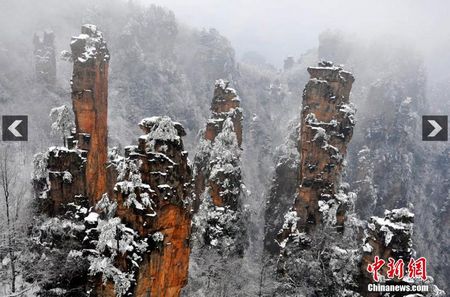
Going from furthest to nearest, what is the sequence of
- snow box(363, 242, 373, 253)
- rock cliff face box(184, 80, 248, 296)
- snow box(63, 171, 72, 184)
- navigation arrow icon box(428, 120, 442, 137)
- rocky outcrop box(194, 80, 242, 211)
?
rocky outcrop box(194, 80, 242, 211)
rock cliff face box(184, 80, 248, 296)
snow box(63, 171, 72, 184)
snow box(363, 242, 373, 253)
navigation arrow icon box(428, 120, 442, 137)

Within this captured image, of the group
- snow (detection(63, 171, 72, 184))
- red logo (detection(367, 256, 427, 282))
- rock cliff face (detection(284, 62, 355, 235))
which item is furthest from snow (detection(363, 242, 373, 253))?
snow (detection(63, 171, 72, 184))

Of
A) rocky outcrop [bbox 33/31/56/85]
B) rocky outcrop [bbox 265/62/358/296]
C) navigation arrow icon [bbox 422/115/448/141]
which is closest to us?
navigation arrow icon [bbox 422/115/448/141]

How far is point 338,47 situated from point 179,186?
116213 mm

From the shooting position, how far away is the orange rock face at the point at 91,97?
108ft

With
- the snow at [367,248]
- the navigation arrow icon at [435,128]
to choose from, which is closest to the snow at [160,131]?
the navigation arrow icon at [435,128]

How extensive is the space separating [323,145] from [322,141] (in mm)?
315

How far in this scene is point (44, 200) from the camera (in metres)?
29.6

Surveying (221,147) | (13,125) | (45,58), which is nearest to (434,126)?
(13,125)

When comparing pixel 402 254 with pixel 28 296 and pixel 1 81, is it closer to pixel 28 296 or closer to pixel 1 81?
pixel 28 296

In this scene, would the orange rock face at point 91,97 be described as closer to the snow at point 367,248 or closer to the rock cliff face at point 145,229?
the rock cliff face at point 145,229

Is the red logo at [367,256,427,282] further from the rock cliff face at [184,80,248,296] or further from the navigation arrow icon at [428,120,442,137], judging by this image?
the rock cliff face at [184,80,248,296]

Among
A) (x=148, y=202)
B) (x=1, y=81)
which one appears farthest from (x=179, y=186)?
(x=1, y=81)

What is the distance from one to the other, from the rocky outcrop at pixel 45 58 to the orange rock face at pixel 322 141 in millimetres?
55750

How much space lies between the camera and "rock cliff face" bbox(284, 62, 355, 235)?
34969 millimetres
